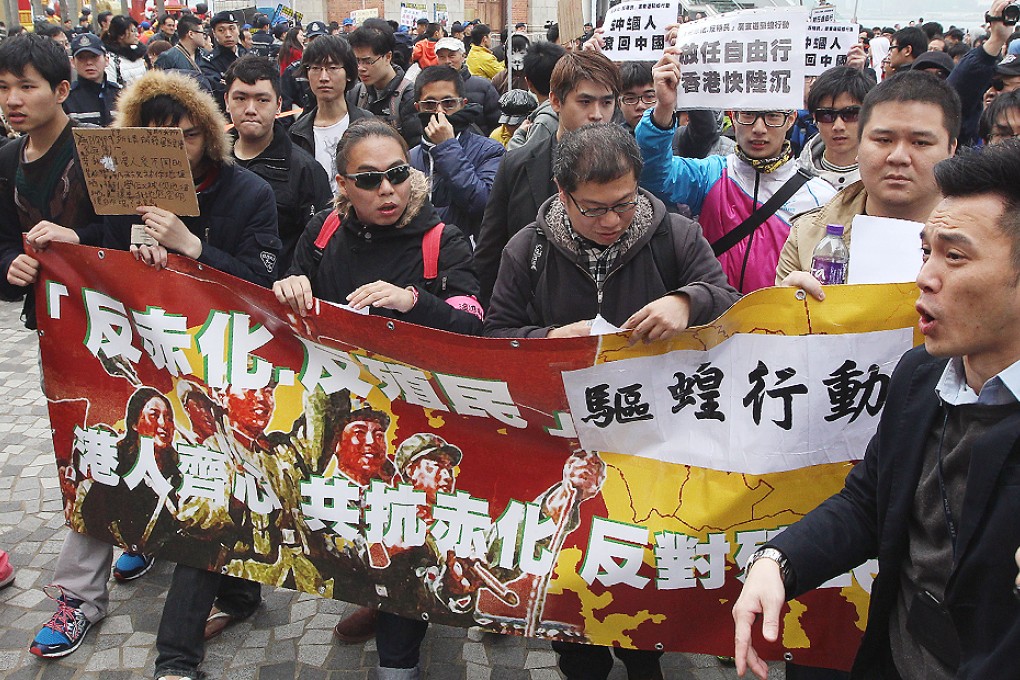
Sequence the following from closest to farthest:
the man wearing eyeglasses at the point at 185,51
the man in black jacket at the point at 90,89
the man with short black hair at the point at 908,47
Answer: the man in black jacket at the point at 90,89
the man with short black hair at the point at 908,47
the man wearing eyeglasses at the point at 185,51

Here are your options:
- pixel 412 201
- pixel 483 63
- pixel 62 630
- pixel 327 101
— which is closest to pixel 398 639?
pixel 62 630

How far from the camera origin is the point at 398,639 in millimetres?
3188

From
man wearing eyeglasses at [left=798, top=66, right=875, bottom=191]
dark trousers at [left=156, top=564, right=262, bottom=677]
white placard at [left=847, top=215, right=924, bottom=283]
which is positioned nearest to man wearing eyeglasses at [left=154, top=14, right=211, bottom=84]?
man wearing eyeglasses at [left=798, top=66, right=875, bottom=191]

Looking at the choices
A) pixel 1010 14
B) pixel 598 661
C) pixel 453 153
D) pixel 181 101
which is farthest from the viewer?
pixel 1010 14

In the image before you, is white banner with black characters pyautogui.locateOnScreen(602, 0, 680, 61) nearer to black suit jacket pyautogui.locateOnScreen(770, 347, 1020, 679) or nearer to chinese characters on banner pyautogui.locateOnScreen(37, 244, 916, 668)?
chinese characters on banner pyautogui.locateOnScreen(37, 244, 916, 668)

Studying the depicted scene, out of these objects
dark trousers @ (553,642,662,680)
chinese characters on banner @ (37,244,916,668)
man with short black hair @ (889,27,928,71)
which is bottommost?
dark trousers @ (553,642,662,680)

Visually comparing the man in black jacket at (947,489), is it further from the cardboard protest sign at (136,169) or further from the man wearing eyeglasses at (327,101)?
the man wearing eyeglasses at (327,101)

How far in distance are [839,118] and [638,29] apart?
1.05 metres

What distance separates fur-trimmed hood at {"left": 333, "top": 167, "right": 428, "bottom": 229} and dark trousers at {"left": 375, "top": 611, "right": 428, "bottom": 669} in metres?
1.49

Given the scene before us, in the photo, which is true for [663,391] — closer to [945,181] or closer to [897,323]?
[897,323]

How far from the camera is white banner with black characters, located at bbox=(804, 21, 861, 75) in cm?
466

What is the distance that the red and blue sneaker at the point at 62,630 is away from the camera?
349 centimetres

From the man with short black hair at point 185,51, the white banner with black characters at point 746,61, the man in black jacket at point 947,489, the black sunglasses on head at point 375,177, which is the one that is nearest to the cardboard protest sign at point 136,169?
the black sunglasses on head at point 375,177

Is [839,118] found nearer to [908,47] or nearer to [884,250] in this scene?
[884,250]
